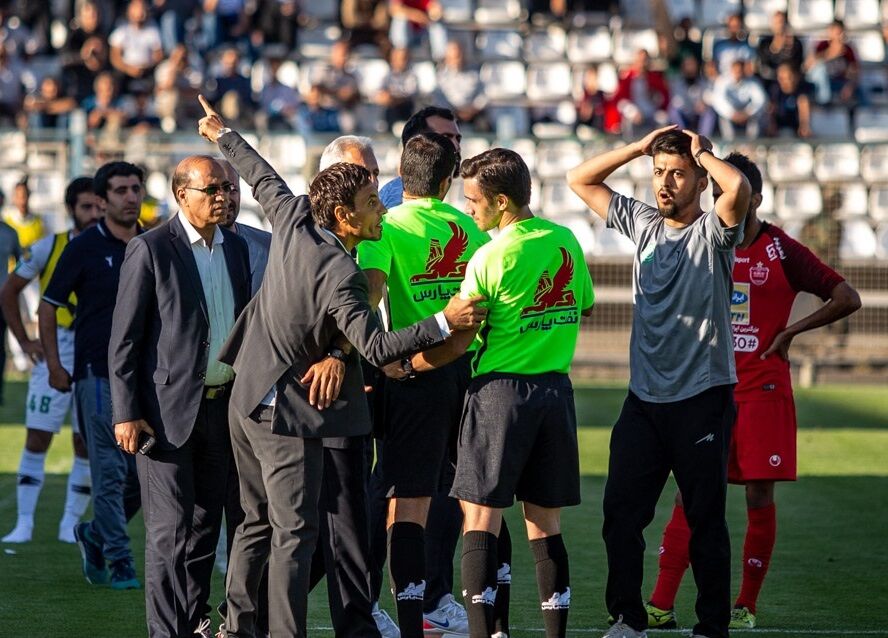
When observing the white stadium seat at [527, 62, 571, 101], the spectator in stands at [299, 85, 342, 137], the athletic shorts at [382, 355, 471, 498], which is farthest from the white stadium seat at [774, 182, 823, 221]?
the athletic shorts at [382, 355, 471, 498]

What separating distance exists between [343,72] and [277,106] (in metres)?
1.06

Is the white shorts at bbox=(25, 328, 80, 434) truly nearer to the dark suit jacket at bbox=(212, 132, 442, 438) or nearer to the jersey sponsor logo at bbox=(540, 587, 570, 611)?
the dark suit jacket at bbox=(212, 132, 442, 438)

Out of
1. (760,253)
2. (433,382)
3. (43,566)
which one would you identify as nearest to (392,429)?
(433,382)

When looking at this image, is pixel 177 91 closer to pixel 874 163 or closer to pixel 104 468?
pixel 874 163

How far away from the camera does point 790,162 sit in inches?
746

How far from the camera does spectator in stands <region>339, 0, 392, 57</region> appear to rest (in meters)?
22.3

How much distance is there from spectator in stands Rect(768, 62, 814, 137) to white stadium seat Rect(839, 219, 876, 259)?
221 cm

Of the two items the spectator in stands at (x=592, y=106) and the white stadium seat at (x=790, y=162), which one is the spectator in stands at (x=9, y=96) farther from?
the white stadium seat at (x=790, y=162)

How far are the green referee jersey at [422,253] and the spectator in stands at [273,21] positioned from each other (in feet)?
54.0

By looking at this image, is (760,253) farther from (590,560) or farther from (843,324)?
(843,324)

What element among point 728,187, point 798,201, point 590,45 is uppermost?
point 590,45

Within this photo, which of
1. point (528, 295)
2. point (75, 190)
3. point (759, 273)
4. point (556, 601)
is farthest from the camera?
point (75, 190)

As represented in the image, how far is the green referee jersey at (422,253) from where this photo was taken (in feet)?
20.3

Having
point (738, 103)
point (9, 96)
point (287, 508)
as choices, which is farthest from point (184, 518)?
point (9, 96)
